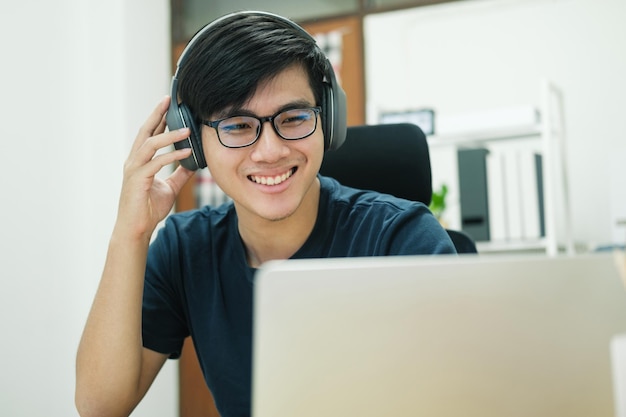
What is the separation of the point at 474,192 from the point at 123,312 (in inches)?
67.6

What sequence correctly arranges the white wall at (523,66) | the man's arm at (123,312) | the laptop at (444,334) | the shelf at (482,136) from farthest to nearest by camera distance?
the white wall at (523,66) < the shelf at (482,136) < the man's arm at (123,312) < the laptop at (444,334)

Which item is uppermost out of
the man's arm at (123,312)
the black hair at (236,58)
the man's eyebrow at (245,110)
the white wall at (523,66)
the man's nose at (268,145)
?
the white wall at (523,66)

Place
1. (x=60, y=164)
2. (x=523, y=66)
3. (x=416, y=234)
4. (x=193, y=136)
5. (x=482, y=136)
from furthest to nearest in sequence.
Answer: (x=523, y=66), (x=60, y=164), (x=482, y=136), (x=193, y=136), (x=416, y=234)

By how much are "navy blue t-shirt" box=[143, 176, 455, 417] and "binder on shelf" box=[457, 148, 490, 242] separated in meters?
1.38

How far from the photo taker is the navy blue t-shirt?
1113mm

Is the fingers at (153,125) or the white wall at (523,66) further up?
the white wall at (523,66)

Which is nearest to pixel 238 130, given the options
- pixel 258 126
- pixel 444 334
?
pixel 258 126

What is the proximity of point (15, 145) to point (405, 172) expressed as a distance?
188cm

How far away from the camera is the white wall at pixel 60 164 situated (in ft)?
8.58

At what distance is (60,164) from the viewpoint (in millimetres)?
2895

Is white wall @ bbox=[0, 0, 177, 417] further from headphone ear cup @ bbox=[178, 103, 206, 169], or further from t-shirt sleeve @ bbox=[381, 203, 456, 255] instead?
t-shirt sleeve @ bbox=[381, 203, 456, 255]

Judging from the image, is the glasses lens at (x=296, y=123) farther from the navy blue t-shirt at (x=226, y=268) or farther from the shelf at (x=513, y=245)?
the shelf at (x=513, y=245)

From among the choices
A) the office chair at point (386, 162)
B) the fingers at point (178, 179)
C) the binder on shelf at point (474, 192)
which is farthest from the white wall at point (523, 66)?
the fingers at point (178, 179)

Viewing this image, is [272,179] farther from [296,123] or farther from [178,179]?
[178,179]
